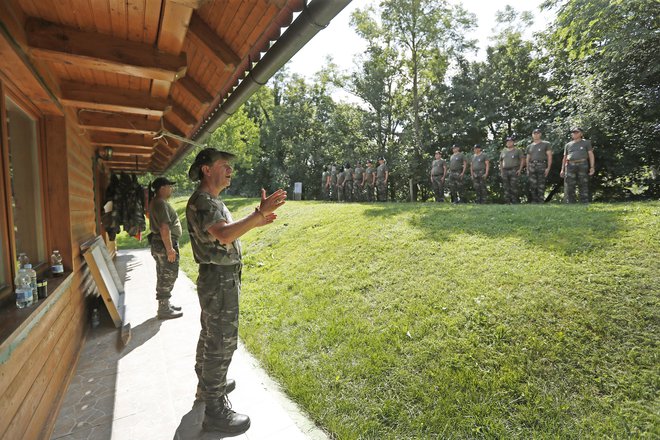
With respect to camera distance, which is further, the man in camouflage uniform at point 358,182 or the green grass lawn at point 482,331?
the man in camouflage uniform at point 358,182

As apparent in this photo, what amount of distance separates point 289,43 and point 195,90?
1559mm

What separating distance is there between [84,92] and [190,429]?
3.03 metres

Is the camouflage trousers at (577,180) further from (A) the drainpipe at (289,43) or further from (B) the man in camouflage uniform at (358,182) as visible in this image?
(B) the man in camouflage uniform at (358,182)

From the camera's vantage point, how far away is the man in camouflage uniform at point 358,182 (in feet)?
46.9

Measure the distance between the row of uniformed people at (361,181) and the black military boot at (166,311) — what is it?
9.49 metres

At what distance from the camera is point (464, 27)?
63.5ft

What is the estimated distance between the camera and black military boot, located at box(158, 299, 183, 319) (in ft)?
14.9

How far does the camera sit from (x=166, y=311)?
4.55 meters

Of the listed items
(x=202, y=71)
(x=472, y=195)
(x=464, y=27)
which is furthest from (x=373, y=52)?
(x=202, y=71)

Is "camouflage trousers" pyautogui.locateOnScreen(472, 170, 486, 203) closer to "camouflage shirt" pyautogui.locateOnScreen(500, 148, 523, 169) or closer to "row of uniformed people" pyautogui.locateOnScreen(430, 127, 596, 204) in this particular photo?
"row of uniformed people" pyautogui.locateOnScreen(430, 127, 596, 204)

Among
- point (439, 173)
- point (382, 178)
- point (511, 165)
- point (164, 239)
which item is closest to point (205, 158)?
point (164, 239)

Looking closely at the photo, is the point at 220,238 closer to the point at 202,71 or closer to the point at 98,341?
the point at 202,71

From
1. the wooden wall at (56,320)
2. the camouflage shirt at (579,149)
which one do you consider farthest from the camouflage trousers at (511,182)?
the wooden wall at (56,320)

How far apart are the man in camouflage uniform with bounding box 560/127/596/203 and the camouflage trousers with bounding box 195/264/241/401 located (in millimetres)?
7842
